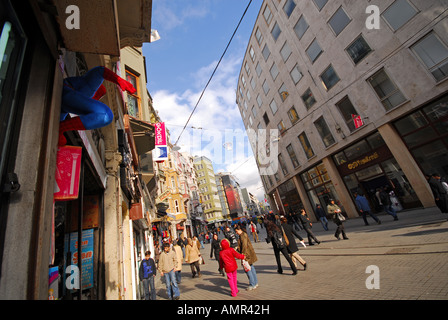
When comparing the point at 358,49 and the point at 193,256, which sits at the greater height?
the point at 358,49

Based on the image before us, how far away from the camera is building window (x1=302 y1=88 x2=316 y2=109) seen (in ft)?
60.9

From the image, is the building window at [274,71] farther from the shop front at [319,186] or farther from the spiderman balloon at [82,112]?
the spiderman balloon at [82,112]

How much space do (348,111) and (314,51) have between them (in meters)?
6.09

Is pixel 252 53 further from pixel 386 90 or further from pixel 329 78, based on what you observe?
pixel 386 90

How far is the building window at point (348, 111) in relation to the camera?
1519 cm

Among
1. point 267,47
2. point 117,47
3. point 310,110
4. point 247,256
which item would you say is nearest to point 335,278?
point 247,256

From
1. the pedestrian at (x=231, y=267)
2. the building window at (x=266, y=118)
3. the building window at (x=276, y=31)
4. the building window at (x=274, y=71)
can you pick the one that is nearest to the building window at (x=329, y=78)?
the building window at (x=274, y=71)

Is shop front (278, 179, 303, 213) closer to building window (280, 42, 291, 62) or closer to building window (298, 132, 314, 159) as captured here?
building window (298, 132, 314, 159)

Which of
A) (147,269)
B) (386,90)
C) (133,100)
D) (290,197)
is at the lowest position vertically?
(147,269)

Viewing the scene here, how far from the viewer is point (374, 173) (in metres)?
14.4

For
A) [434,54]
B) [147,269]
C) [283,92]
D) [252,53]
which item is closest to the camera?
[147,269]

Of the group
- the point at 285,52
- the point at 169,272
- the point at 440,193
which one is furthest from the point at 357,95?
the point at 169,272

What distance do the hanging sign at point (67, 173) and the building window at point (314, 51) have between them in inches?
761

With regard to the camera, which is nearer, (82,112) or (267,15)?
(82,112)
